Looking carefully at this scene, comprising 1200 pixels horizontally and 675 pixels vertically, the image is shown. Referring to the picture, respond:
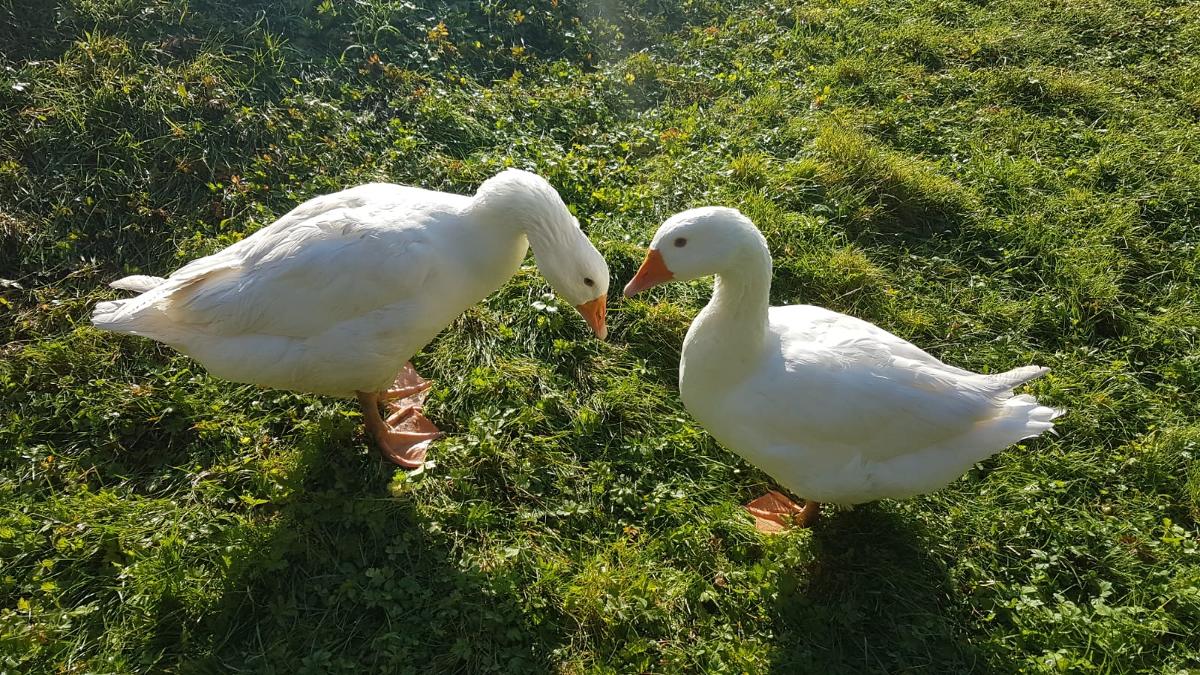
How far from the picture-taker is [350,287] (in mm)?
3039

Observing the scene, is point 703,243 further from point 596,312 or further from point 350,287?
point 350,287

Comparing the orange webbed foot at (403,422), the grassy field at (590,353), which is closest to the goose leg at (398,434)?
the orange webbed foot at (403,422)

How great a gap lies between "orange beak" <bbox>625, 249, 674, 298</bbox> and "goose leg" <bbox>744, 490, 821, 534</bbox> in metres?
1.33

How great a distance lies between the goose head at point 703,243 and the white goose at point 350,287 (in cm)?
43

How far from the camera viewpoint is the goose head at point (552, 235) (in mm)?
3111

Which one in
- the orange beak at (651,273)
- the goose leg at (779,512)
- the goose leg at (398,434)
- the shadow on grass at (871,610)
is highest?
the orange beak at (651,273)

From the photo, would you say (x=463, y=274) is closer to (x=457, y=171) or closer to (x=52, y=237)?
(x=457, y=171)

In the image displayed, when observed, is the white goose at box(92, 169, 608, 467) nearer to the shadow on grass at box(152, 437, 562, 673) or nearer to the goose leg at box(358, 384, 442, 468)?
the goose leg at box(358, 384, 442, 468)

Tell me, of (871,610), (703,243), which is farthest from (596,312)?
(871,610)

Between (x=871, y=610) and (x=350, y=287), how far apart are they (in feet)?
9.04

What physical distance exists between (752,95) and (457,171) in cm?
296

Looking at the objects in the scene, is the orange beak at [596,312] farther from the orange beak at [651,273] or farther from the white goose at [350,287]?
the orange beak at [651,273]

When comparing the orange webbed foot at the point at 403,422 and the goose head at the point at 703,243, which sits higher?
the goose head at the point at 703,243

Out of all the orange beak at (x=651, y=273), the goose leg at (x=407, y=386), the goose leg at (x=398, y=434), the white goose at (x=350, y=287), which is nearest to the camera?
the orange beak at (x=651, y=273)
